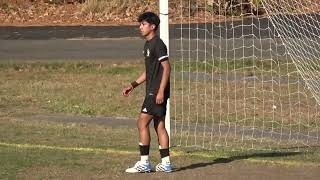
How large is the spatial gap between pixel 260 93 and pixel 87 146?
245 inches

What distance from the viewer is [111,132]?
46.1 feet

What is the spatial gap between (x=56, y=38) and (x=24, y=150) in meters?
21.5

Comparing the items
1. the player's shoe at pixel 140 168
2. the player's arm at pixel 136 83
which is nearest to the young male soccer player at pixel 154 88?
the player's shoe at pixel 140 168

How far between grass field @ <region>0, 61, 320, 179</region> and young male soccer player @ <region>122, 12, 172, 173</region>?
0.22 metres

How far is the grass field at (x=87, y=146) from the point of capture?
33.3 feet

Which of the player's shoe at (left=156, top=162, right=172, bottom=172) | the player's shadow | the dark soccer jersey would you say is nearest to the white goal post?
the player's shadow

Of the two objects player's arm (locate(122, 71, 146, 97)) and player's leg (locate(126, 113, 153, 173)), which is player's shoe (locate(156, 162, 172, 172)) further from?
player's arm (locate(122, 71, 146, 97))

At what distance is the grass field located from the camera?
10136 mm

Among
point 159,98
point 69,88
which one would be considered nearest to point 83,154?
point 159,98

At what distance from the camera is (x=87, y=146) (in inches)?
485

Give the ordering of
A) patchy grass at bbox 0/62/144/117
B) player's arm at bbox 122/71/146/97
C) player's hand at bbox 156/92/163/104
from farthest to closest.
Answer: patchy grass at bbox 0/62/144/117
player's arm at bbox 122/71/146/97
player's hand at bbox 156/92/163/104

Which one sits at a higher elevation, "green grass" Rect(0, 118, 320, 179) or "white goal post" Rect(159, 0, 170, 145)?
Result: "white goal post" Rect(159, 0, 170, 145)

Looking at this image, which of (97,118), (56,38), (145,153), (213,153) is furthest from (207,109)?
(56,38)

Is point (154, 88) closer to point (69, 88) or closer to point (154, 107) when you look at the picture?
point (154, 107)
